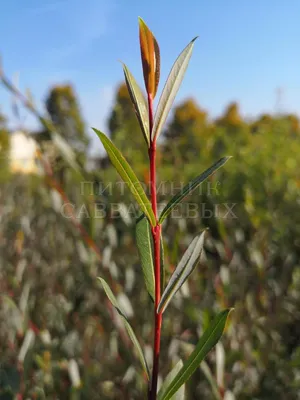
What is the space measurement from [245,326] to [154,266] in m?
1.11

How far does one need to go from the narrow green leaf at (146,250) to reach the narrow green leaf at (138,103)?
3.6 inches

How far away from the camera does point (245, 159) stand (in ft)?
8.88

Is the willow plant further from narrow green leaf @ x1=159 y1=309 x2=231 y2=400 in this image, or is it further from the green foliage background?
the green foliage background

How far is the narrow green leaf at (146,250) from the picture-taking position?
0.43 meters

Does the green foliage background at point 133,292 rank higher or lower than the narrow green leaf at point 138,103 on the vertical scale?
lower

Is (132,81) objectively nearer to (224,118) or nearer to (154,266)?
(154,266)

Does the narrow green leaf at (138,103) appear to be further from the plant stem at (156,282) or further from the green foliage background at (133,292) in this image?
the green foliage background at (133,292)

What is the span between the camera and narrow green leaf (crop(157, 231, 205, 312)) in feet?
1.39

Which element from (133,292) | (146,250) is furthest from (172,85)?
(133,292)

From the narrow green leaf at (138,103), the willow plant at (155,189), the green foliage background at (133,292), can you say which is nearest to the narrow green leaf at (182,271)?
the willow plant at (155,189)

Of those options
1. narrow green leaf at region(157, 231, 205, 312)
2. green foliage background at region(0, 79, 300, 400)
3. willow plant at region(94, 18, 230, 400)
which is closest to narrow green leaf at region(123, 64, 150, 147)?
willow plant at region(94, 18, 230, 400)

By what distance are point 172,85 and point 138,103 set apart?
0.13ft

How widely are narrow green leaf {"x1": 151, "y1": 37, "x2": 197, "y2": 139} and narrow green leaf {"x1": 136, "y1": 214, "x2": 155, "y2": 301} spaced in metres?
0.10

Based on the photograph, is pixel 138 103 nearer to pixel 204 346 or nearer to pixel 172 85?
pixel 172 85
